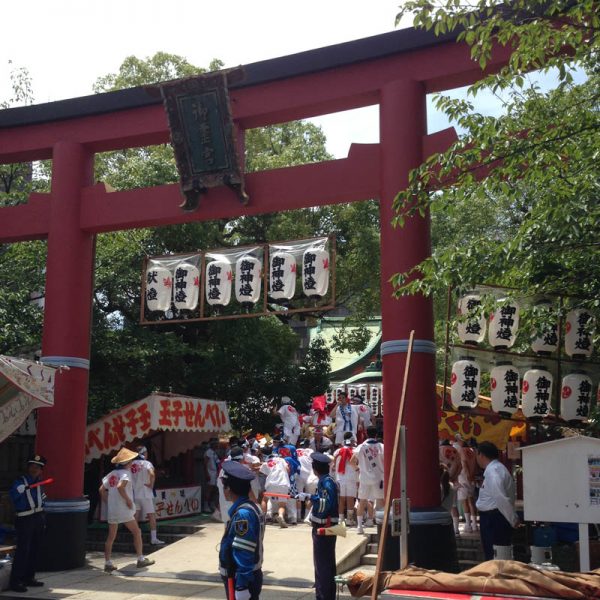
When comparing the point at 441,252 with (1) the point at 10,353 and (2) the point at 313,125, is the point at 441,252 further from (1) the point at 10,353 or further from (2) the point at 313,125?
(2) the point at 313,125

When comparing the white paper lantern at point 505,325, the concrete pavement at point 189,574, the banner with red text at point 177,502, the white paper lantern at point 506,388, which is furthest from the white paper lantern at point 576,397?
the banner with red text at point 177,502

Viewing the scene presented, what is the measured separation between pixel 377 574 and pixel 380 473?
24.6 feet

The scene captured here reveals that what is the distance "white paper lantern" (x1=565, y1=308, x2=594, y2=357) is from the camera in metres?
10.7

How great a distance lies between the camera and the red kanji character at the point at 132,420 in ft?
52.2

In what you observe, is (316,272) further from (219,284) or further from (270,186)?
(219,284)

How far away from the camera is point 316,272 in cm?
1224

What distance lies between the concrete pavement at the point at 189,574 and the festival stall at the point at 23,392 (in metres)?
2.30

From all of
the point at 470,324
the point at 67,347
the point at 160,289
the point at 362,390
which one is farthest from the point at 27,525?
the point at 362,390

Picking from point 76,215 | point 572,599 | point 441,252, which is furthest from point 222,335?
point 572,599

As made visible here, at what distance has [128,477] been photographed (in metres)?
12.5

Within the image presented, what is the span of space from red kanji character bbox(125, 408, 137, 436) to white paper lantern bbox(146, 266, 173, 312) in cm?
333

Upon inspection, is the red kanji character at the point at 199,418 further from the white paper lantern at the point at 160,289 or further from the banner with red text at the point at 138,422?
the white paper lantern at the point at 160,289

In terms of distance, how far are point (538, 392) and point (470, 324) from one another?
4.47ft

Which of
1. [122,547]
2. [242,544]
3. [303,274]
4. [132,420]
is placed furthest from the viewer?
[132,420]
